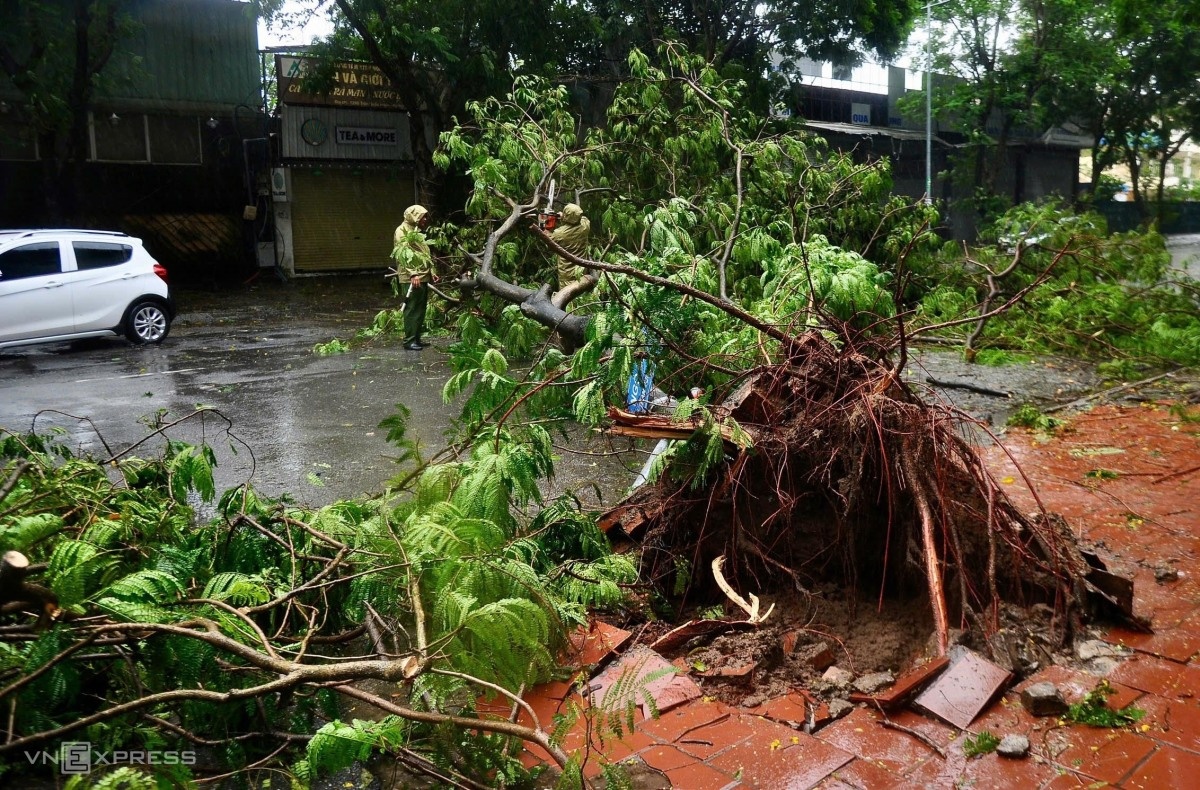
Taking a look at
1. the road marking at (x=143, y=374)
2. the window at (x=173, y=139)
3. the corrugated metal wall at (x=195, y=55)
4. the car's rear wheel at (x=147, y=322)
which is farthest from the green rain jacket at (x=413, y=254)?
the window at (x=173, y=139)

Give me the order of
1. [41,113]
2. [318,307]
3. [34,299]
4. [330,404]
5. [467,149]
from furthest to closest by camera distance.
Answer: [318,307] < [41,113] < [34,299] < [467,149] < [330,404]

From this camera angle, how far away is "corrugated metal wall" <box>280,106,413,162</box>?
2284cm

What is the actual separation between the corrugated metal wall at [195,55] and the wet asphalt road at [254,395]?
8335 mm

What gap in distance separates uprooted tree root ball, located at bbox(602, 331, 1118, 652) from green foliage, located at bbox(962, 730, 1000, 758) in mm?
691

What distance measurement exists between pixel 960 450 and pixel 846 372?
23.9 inches

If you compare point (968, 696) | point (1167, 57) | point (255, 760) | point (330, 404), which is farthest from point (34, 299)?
point (1167, 57)

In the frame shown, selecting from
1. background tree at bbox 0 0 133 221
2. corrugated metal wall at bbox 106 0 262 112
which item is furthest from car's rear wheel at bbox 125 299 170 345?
corrugated metal wall at bbox 106 0 262 112

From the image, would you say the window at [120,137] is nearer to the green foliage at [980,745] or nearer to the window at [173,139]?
the window at [173,139]

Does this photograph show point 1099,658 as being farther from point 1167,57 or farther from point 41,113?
point 1167,57

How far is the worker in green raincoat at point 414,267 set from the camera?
373 inches

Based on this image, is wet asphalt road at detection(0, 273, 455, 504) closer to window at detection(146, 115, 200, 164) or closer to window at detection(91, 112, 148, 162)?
window at detection(91, 112, 148, 162)

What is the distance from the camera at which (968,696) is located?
3.47 m

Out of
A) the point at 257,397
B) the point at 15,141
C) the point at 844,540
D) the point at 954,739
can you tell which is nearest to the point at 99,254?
the point at 257,397

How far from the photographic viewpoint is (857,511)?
4320 millimetres
